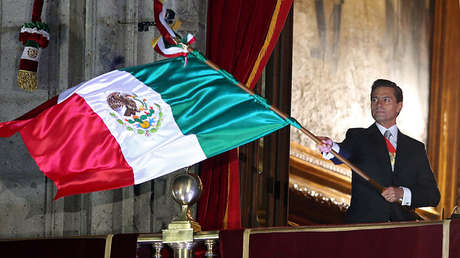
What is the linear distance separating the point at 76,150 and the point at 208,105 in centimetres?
64

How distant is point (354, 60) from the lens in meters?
5.34

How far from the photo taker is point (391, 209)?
3971mm

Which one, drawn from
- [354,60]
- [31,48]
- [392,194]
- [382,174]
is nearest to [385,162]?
[382,174]

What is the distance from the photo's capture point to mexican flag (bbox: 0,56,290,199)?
3.03 metres

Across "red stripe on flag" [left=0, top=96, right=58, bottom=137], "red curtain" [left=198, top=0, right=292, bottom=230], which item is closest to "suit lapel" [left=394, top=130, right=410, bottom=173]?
"red curtain" [left=198, top=0, right=292, bottom=230]

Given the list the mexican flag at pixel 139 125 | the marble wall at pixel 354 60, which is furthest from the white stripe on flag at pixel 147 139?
the marble wall at pixel 354 60

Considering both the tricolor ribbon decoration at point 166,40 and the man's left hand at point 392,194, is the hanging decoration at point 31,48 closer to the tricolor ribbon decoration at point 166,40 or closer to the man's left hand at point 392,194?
the tricolor ribbon decoration at point 166,40

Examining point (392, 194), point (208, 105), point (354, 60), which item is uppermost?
point (354, 60)

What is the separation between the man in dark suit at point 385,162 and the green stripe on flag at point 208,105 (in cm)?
95

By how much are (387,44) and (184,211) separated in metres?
3.21

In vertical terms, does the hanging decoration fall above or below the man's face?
above

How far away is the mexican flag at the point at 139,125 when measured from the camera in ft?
9.93

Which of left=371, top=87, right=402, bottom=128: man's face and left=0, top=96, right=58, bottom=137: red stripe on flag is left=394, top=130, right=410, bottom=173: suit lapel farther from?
left=0, top=96, right=58, bottom=137: red stripe on flag

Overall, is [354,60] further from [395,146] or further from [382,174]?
[382,174]
